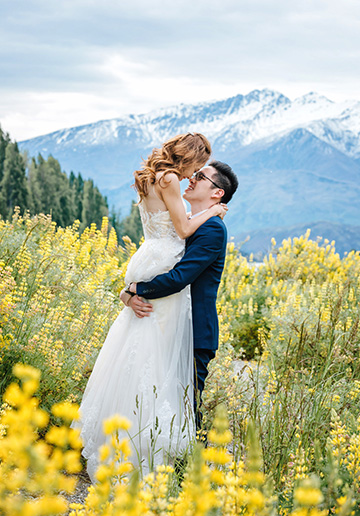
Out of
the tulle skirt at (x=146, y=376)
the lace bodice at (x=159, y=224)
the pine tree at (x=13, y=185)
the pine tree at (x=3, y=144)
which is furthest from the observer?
the pine tree at (x=3, y=144)

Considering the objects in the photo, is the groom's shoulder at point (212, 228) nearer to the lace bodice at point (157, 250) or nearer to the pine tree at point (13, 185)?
the lace bodice at point (157, 250)

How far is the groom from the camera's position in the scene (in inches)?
121

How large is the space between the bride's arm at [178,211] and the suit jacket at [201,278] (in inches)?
1.5

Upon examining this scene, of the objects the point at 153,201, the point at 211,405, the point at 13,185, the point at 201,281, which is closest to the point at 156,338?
the point at 201,281

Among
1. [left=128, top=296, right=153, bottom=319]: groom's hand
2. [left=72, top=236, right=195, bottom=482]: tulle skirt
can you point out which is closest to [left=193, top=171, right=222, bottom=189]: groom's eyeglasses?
[left=72, top=236, right=195, bottom=482]: tulle skirt

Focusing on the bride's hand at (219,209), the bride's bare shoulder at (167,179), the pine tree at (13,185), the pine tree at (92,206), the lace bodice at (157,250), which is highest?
the pine tree at (92,206)

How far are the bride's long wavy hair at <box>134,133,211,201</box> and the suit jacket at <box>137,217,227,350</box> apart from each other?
392mm

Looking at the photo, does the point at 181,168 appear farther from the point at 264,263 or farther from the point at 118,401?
the point at 264,263

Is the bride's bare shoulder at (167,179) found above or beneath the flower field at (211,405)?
above

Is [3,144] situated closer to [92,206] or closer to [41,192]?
[41,192]

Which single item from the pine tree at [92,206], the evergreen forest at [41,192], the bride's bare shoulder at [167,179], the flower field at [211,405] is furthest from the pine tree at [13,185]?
the bride's bare shoulder at [167,179]

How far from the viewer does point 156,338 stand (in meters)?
3.15

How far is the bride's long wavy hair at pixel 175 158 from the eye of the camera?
313 cm

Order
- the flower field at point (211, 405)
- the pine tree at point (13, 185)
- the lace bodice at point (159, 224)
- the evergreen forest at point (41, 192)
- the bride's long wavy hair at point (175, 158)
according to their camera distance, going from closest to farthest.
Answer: the flower field at point (211, 405) → the bride's long wavy hair at point (175, 158) → the lace bodice at point (159, 224) → the pine tree at point (13, 185) → the evergreen forest at point (41, 192)
